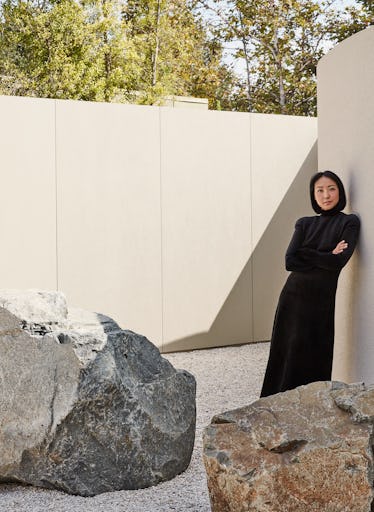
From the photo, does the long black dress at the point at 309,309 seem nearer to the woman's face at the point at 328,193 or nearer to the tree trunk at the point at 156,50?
the woman's face at the point at 328,193

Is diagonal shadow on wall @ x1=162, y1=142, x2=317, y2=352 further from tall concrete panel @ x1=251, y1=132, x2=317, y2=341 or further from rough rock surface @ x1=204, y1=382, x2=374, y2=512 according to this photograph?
rough rock surface @ x1=204, y1=382, x2=374, y2=512

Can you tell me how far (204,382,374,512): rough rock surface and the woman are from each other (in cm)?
155

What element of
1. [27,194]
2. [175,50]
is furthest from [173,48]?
[27,194]

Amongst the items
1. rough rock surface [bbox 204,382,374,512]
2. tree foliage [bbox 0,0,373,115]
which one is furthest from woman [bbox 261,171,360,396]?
tree foliage [bbox 0,0,373,115]

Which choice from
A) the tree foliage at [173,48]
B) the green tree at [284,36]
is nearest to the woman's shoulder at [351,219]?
the tree foliage at [173,48]

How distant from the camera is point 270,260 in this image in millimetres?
7453

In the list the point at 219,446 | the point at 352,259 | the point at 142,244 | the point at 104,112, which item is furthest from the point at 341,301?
the point at 104,112

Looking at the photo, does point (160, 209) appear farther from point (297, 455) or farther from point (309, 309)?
point (297, 455)

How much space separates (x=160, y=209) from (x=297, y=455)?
14.6 ft

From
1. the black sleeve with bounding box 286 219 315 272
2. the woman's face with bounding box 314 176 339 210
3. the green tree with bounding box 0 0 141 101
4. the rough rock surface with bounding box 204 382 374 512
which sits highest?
the green tree with bounding box 0 0 141 101

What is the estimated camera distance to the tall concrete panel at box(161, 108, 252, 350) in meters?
6.85

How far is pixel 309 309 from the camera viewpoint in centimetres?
429

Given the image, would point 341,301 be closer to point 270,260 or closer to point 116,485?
point 116,485

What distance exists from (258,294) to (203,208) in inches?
42.2
